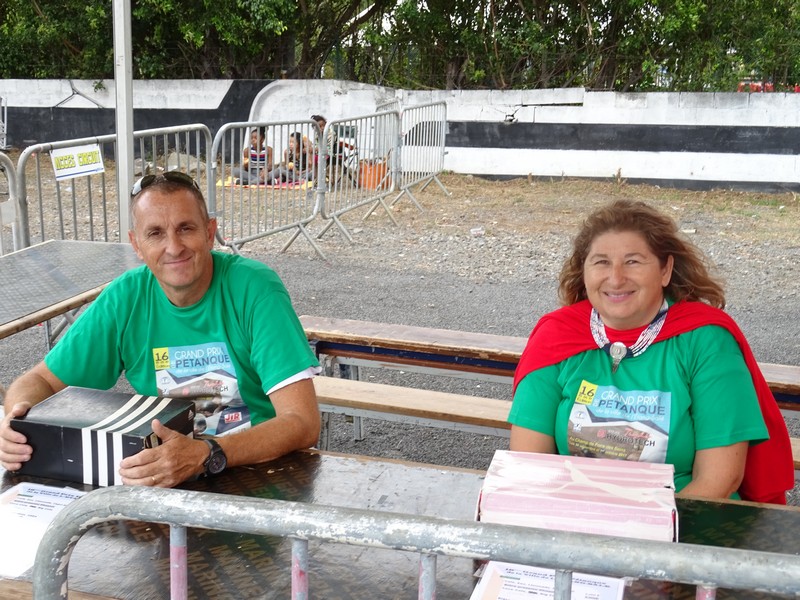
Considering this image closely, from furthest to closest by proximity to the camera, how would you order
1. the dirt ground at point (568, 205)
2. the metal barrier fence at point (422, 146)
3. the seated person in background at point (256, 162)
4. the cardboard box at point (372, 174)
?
the metal barrier fence at point (422, 146)
the cardboard box at point (372, 174)
the dirt ground at point (568, 205)
the seated person in background at point (256, 162)

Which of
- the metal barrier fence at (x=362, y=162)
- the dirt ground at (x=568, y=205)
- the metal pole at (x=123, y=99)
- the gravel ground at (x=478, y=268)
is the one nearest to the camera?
the metal pole at (x=123, y=99)

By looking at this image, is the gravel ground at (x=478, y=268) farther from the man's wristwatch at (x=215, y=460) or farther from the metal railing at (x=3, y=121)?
the metal railing at (x=3, y=121)

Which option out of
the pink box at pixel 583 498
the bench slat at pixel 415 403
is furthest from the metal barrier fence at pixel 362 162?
the pink box at pixel 583 498

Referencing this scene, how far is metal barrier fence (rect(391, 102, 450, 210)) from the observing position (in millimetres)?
11602

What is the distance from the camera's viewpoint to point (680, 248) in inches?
96.4

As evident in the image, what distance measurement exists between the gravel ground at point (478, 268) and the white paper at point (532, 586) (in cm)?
266

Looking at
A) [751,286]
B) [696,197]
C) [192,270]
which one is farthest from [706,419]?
[696,197]

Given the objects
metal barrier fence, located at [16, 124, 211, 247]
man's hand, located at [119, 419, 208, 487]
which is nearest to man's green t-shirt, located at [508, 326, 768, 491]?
man's hand, located at [119, 419, 208, 487]

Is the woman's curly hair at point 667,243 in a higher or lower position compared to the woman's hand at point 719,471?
higher

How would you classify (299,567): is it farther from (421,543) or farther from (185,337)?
(185,337)

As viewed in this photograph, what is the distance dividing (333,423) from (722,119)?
32.6ft

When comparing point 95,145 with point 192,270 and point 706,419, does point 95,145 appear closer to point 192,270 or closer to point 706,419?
point 192,270

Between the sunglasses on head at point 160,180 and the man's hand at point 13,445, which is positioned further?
the sunglasses on head at point 160,180

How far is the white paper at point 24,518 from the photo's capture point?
160 cm
